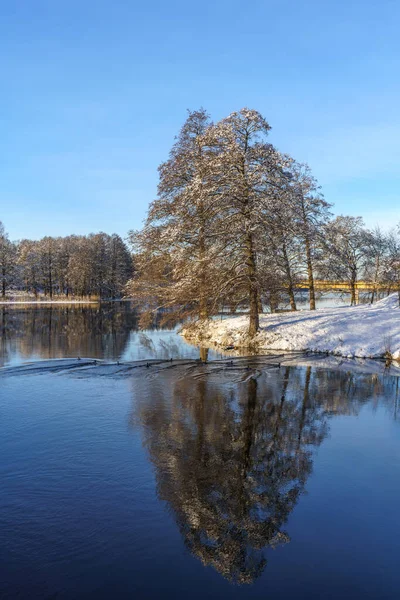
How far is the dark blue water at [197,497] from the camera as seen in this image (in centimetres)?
591

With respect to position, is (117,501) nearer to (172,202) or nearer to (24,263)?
(172,202)

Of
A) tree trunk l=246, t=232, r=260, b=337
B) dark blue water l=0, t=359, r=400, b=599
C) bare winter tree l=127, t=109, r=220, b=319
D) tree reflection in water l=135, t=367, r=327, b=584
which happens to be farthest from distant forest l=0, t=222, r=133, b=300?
dark blue water l=0, t=359, r=400, b=599

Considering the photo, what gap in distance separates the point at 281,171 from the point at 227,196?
3330 millimetres

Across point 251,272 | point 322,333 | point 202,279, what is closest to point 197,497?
point 251,272

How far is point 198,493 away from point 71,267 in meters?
95.7

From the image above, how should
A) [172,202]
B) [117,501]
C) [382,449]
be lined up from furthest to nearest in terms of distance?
1. [172,202]
2. [382,449]
3. [117,501]

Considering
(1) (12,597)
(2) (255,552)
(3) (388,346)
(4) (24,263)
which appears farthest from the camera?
(4) (24,263)

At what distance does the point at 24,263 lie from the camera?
107812 mm

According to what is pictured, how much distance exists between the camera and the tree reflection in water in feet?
22.2

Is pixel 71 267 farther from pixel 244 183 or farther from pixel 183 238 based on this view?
pixel 244 183

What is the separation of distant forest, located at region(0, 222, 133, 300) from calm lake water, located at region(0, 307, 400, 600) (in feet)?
274

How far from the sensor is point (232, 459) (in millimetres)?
9758

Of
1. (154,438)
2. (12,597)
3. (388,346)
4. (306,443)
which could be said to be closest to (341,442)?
(306,443)

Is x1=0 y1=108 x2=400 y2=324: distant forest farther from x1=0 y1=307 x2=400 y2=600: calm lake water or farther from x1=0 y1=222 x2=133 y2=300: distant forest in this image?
x1=0 y1=222 x2=133 y2=300: distant forest
